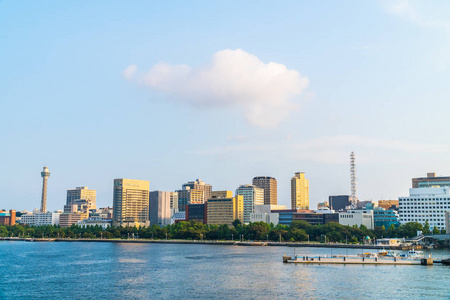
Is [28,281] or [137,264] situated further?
[137,264]

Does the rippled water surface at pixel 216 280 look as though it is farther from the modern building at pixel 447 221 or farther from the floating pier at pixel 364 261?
the modern building at pixel 447 221

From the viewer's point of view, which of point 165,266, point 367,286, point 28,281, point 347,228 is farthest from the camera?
point 347,228

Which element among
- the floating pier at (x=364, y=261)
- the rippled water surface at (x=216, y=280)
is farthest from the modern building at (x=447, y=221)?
the rippled water surface at (x=216, y=280)

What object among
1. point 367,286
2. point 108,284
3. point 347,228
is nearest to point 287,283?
point 367,286

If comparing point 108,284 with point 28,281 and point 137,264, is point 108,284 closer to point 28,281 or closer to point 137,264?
point 28,281

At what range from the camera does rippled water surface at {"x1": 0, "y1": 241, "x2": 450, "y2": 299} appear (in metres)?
72.1

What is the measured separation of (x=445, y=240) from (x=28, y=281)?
148 meters

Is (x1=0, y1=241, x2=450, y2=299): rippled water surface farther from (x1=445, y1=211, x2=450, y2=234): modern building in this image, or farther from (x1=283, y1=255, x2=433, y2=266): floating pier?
(x1=445, y1=211, x2=450, y2=234): modern building

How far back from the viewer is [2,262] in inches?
4697

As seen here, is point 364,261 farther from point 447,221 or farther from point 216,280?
point 447,221

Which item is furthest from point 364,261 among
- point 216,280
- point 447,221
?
point 447,221

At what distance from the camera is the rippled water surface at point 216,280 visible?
72.1 metres

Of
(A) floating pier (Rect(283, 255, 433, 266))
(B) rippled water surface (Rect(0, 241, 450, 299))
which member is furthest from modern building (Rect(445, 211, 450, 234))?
(B) rippled water surface (Rect(0, 241, 450, 299))

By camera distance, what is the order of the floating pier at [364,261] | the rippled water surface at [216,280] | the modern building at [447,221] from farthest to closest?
the modern building at [447,221] → the floating pier at [364,261] → the rippled water surface at [216,280]
